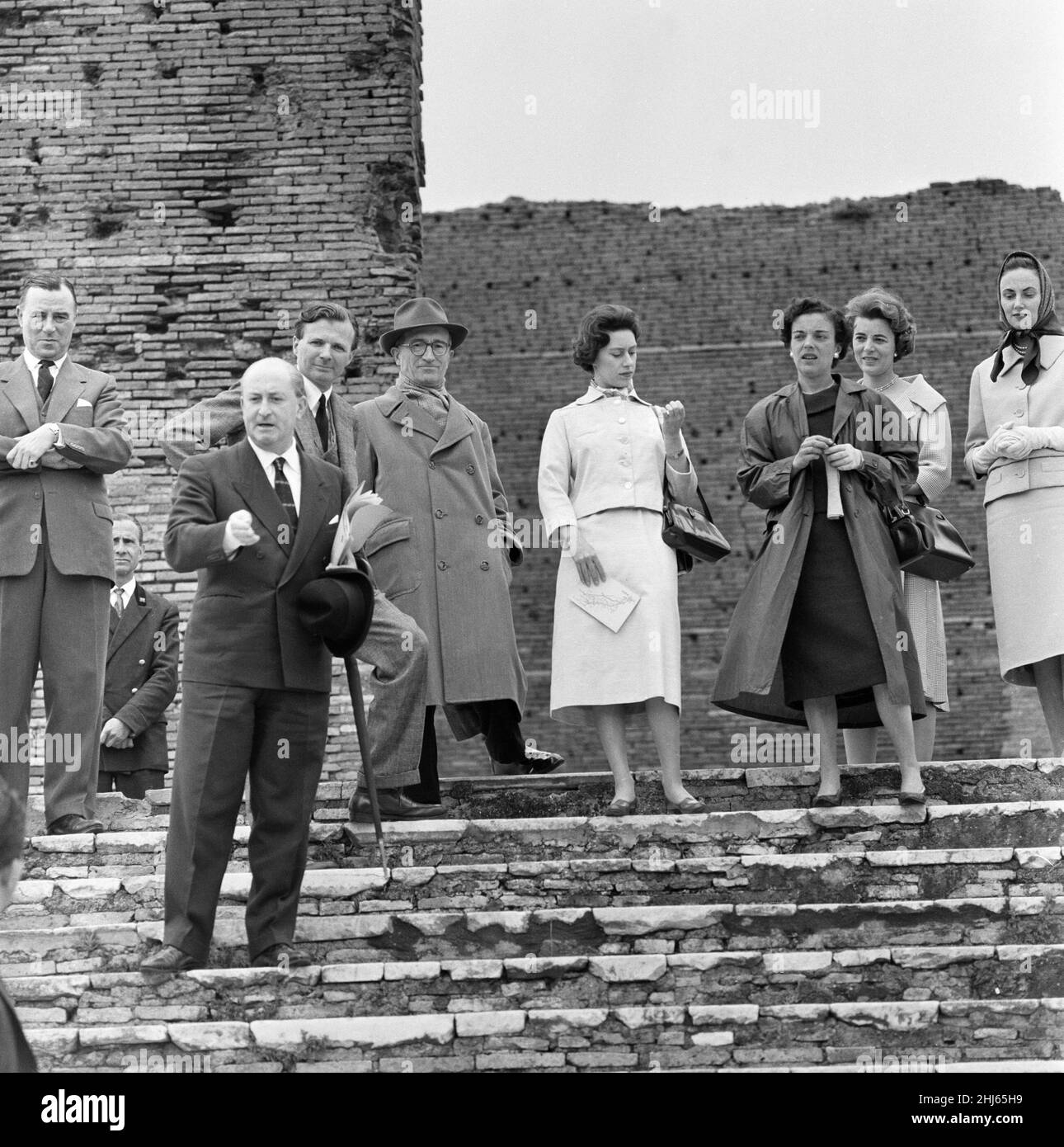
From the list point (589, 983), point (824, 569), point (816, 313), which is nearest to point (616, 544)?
point (824, 569)

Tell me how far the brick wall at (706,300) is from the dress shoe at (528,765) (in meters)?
8.86

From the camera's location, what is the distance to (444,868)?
587 centimetres

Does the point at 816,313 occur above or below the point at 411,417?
above

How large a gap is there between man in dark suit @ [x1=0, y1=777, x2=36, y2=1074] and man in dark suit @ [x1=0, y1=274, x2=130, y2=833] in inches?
142

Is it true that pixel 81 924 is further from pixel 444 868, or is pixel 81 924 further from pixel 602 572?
pixel 602 572

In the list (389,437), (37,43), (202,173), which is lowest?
(389,437)

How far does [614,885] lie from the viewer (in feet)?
19.2

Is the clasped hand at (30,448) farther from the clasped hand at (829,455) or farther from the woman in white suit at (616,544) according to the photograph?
the clasped hand at (829,455)

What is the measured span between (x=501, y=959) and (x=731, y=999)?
69 cm

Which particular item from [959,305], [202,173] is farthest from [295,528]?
[959,305]

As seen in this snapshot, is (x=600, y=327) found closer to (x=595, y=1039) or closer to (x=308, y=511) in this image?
(x=308, y=511)

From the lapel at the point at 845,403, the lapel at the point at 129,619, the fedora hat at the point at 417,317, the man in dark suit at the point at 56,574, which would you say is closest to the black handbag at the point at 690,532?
the lapel at the point at 845,403

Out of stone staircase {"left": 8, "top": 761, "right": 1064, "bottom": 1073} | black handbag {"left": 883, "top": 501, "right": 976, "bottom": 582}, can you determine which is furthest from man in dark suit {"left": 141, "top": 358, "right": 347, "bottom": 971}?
black handbag {"left": 883, "top": 501, "right": 976, "bottom": 582}

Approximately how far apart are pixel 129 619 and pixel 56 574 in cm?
158
